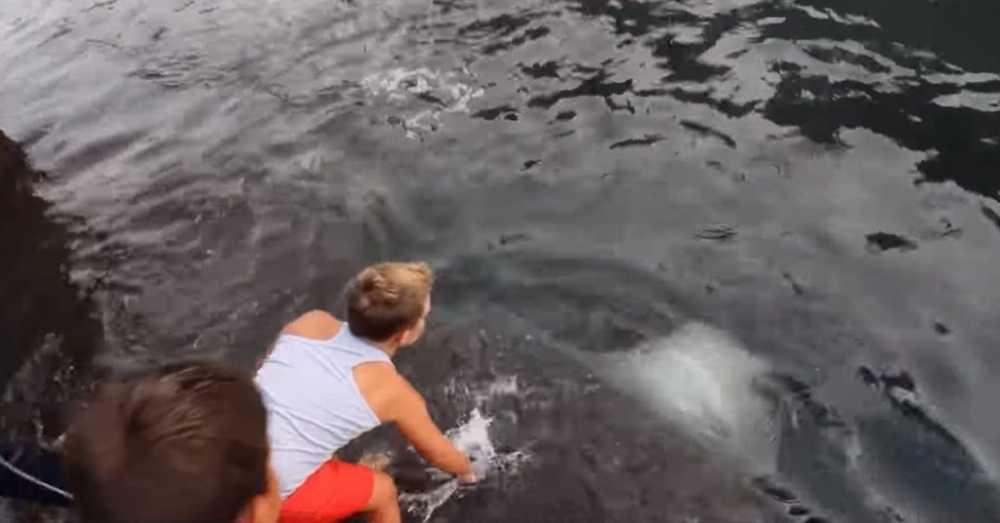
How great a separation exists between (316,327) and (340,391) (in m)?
0.44

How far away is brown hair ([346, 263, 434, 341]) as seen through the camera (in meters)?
4.13

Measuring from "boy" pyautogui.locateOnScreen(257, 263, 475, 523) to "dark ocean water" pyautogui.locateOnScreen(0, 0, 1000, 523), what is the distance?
0.97 metres

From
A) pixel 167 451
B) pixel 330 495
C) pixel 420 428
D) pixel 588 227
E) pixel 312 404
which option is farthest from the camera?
pixel 588 227

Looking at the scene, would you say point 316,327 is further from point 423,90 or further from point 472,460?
point 423,90

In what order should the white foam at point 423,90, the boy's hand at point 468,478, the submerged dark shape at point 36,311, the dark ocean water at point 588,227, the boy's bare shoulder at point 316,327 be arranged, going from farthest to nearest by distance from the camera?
1. the white foam at point 423,90
2. the submerged dark shape at point 36,311
3. the dark ocean water at point 588,227
4. the boy's hand at point 468,478
5. the boy's bare shoulder at point 316,327

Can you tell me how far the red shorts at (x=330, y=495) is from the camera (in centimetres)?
418

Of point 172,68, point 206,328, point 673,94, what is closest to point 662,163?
point 673,94

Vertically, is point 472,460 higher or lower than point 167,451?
lower

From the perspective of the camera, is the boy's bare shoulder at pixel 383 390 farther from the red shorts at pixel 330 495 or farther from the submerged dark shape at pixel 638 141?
the submerged dark shape at pixel 638 141

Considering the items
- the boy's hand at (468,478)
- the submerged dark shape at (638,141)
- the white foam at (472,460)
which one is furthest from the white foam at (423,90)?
the boy's hand at (468,478)

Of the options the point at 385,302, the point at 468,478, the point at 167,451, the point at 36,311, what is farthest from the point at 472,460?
the point at 36,311

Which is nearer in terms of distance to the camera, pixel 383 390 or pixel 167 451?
pixel 167 451

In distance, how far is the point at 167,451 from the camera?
243 cm

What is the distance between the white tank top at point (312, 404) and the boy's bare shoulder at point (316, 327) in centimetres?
14
